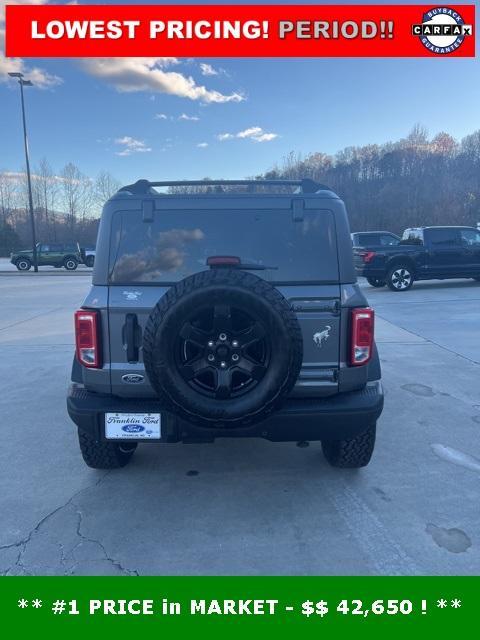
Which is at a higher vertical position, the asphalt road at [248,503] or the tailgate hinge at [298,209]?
the tailgate hinge at [298,209]

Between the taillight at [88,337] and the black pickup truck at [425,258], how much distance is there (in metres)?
12.0

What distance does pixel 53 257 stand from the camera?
2789 cm

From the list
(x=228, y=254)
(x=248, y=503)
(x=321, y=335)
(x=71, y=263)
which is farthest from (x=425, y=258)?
(x=71, y=263)

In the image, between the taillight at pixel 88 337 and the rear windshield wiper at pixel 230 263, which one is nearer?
the rear windshield wiper at pixel 230 263

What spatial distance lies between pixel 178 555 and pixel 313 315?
5.22 ft

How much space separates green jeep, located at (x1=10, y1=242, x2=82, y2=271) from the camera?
27828mm

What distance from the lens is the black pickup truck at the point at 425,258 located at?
13805 millimetres

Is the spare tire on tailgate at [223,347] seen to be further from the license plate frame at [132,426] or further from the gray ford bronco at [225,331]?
the license plate frame at [132,426]

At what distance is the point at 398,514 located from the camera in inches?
111

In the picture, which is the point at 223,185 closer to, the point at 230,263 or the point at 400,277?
the point at 230,263

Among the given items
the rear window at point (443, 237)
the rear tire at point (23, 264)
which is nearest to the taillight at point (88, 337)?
the rear window at point (443, 237)

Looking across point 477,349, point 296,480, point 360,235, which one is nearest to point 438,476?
point 296,480

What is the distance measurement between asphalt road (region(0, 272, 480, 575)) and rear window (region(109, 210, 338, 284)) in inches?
59.5

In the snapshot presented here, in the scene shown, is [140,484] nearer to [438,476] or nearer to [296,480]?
[296,480]
